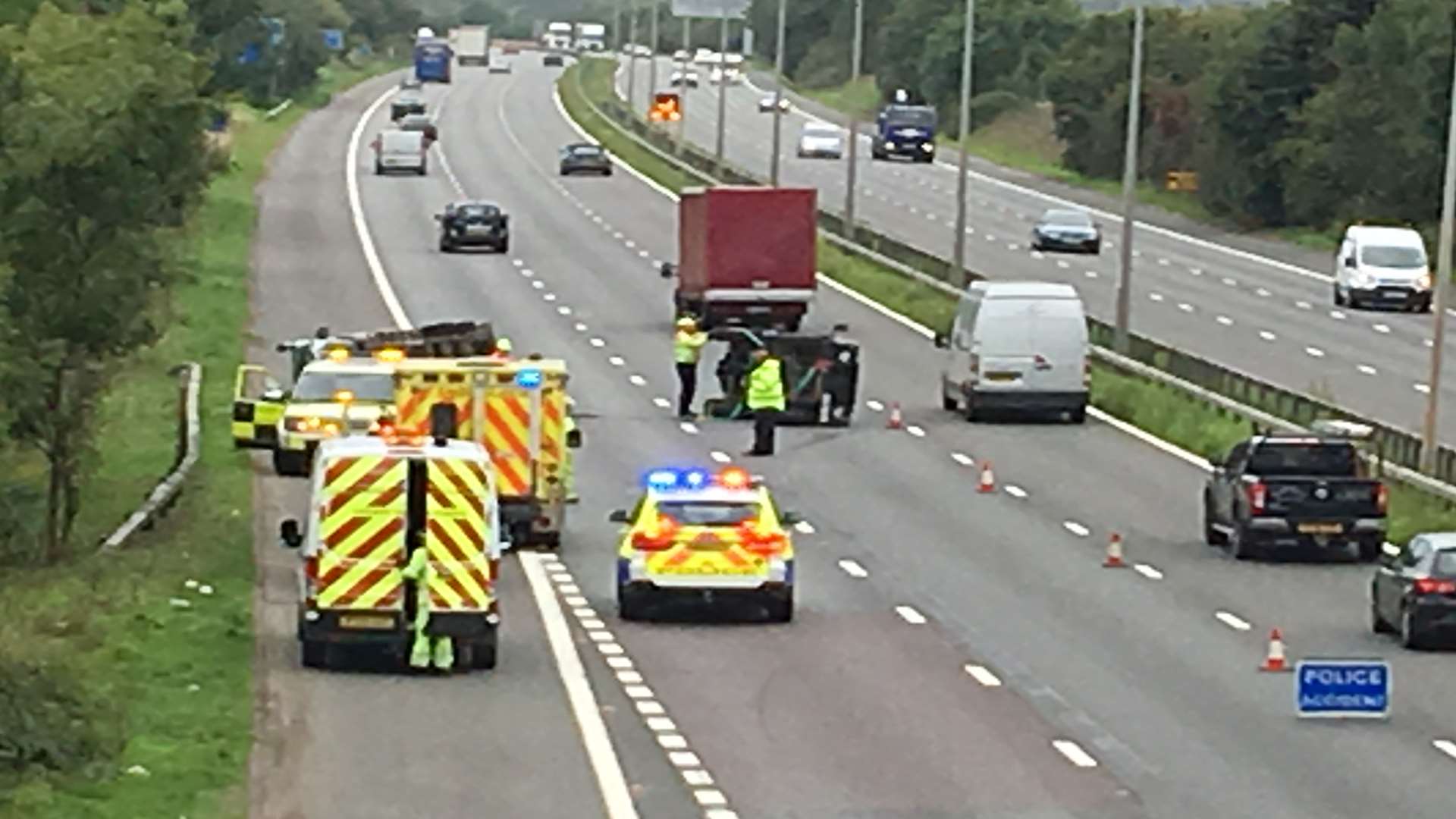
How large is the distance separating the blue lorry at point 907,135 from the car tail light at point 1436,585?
108 m

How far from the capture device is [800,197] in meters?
69.1

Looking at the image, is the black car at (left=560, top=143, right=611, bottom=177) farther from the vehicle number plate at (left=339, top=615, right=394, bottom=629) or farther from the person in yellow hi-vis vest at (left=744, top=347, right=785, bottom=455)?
the vehicle number plate at (left=339, top=615, right=394, bottom=629)

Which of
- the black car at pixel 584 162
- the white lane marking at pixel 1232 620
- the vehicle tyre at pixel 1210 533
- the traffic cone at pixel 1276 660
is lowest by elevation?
the black car at pixel 584 162

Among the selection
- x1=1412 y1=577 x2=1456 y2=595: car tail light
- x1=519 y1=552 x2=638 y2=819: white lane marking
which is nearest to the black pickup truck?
x1=1412 y1=577 x2=1456 y2=595: car tail light

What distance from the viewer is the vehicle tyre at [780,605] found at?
109 feet

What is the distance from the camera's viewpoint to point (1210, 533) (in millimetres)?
41250

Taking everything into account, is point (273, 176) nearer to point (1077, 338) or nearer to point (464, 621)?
point (1077, 338)

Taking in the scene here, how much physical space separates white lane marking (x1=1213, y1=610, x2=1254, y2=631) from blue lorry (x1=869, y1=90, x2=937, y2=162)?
344 feet

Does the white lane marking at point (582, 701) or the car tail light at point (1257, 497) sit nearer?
the white lane marking at point (582, 701)

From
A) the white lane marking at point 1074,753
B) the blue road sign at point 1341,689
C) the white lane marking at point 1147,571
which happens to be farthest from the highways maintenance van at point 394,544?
the white lane marking at point 1147,571

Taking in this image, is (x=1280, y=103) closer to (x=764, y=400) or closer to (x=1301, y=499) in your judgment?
(x=764, y=400)

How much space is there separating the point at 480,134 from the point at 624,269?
61171mm

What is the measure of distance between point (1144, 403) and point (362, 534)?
28.6 metres

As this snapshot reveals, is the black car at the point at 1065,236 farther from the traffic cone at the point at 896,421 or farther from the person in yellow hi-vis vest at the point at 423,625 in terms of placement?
the person in yellow hi-vis vest at the point at 423,625
